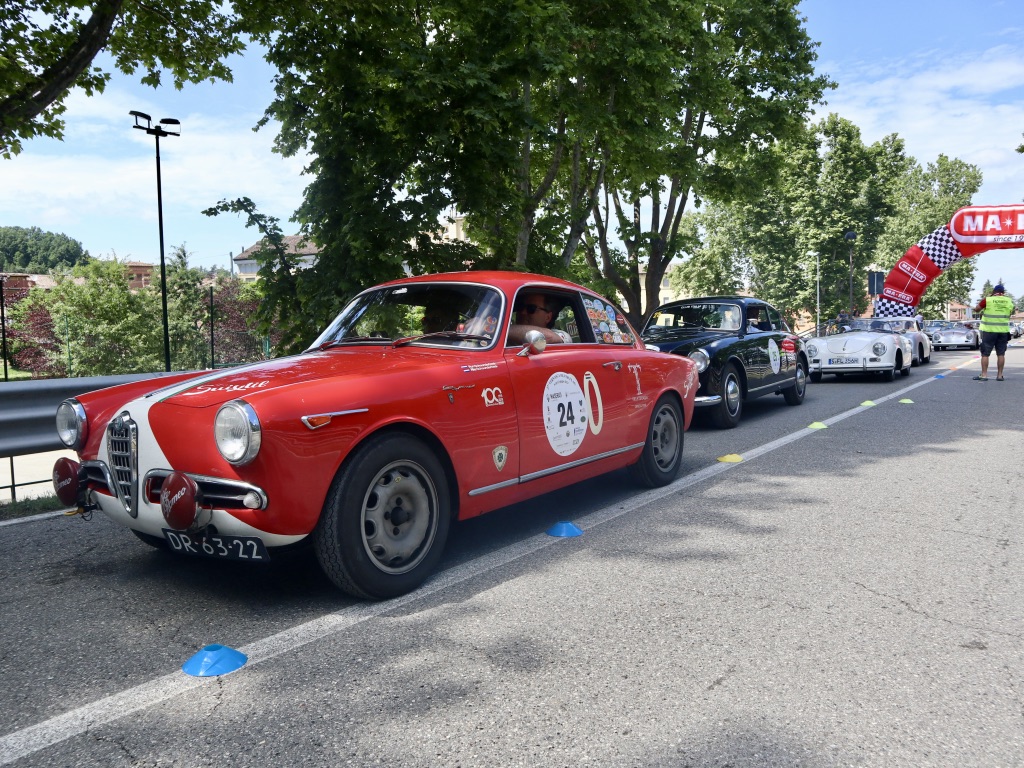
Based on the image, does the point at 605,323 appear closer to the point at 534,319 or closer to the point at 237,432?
the point at 534,319

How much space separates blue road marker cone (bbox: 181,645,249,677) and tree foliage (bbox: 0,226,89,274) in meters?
120

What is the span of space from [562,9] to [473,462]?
31.1ft

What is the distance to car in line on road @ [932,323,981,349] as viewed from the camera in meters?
39.1

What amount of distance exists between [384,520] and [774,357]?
345 inches

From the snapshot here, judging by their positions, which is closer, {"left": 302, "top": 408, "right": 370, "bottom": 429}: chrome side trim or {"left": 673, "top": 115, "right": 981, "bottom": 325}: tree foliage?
{"left": 302, "top": 408, "right": 370, "bottom": 429}: chrome side trim

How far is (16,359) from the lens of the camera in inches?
829

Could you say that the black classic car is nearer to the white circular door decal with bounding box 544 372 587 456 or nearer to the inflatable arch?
the white circular door decal with bounding box 544 372 587 456

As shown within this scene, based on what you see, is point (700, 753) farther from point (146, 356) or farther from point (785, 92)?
point (146, 356)

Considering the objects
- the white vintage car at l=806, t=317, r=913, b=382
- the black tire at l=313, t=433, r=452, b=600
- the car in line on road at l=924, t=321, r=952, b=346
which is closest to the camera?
the black tire at l=313, t=433, r=452, b=600

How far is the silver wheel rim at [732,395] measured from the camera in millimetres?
9789

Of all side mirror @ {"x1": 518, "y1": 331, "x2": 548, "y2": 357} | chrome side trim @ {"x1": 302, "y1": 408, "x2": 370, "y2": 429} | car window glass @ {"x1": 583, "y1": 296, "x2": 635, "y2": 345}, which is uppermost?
car window glass @ {"x1": 583, "y1": 296, "x2": 635, "y2": 345}

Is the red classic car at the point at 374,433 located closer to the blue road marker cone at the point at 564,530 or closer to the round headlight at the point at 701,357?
the blue road marker cone at the point at 564,530

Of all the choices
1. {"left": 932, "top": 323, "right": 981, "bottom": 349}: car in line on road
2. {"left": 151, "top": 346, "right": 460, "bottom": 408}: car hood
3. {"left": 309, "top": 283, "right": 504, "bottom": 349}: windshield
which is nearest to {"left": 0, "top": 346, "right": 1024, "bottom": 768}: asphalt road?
{"left": 151, "top": 346, "right": 460, "bottom": 408}: car hood

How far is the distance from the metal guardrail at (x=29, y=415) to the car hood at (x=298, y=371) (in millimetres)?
2107
